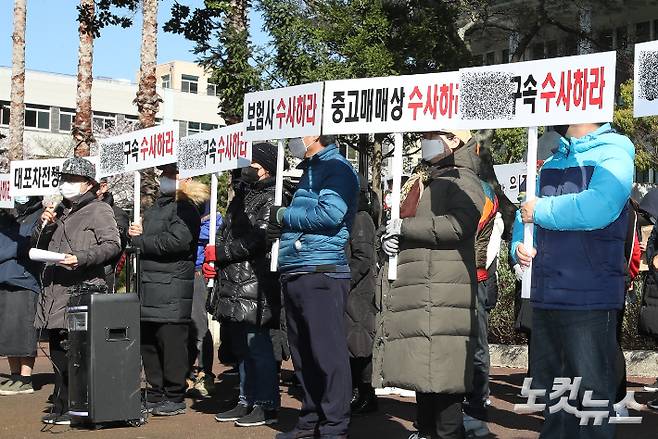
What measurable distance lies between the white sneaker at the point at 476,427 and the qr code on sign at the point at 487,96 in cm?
227

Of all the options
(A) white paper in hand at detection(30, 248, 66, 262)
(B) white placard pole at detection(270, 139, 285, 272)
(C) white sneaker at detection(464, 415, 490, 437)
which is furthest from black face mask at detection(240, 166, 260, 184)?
(C) white sneaker at detection(464, 415, 490, 437)

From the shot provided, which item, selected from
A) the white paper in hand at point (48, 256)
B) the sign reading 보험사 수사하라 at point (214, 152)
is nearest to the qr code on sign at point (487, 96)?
the sign reading 보험사 수사하라 at point (214, 152)

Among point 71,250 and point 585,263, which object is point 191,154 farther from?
point 585,263

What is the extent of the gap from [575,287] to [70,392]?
4.31 metres

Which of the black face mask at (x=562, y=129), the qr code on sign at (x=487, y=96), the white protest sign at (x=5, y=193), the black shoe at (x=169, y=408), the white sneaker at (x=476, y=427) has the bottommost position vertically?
the black shoe at (x=169, y=408)

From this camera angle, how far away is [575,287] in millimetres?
5617

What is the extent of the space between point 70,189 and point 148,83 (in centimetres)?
1093

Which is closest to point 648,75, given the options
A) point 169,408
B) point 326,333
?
point 326,333

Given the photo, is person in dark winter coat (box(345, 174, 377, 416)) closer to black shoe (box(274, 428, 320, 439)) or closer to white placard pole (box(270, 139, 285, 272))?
white placard pole (box(270, 139, 285, 272))

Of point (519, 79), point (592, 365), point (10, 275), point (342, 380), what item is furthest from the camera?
point (10, 275)

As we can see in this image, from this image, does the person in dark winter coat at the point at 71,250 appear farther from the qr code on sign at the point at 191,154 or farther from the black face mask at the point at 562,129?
the black face mask at the point at 562,129

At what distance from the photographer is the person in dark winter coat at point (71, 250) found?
860cm

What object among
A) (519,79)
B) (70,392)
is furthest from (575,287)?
(70,392)

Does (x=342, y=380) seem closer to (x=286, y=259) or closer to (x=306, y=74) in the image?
(x=286, y=259)
